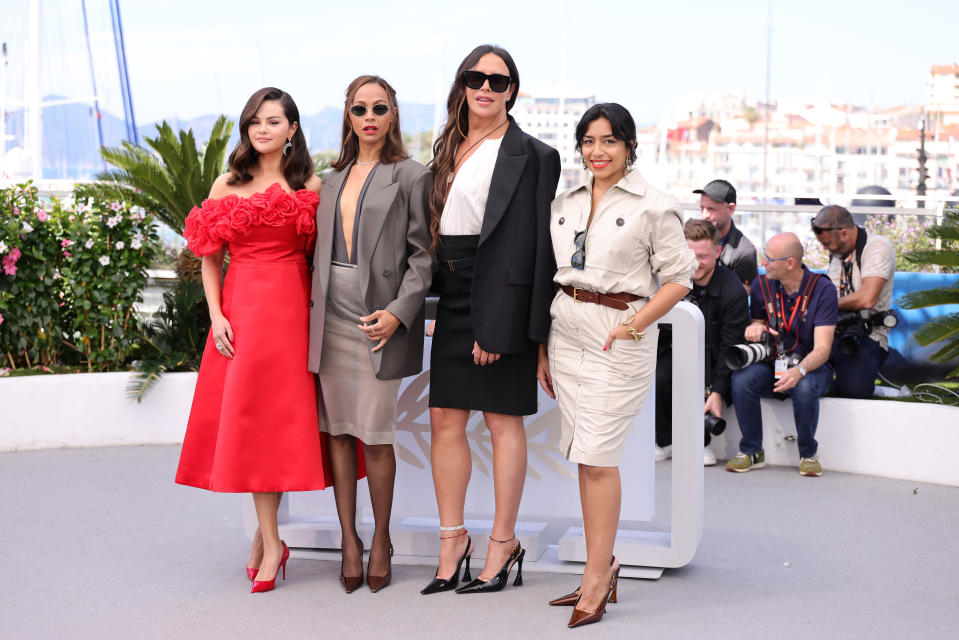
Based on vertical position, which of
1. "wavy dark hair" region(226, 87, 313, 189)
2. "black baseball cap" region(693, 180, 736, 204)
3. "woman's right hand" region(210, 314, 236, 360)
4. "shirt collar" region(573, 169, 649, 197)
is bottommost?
"woman's right hand" region(210, 314, 236, 360)

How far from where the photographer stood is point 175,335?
24.2 feet

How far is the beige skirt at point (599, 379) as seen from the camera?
370cm

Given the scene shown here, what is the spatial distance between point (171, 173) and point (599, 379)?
18.3 ft

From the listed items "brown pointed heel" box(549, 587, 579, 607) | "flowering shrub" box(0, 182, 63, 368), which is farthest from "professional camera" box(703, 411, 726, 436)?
"flowering shrub" box(0, 182, 63, 368)

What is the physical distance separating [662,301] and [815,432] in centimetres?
300

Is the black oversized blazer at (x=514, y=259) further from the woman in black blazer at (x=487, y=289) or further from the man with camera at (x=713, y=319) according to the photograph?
the man with camera at (x=713, y=319)

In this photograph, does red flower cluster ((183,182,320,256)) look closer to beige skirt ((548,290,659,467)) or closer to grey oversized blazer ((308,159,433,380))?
grey oversized blazer ((308,159,433,380))

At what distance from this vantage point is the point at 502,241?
3816mm

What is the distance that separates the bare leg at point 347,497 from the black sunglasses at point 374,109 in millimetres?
1229

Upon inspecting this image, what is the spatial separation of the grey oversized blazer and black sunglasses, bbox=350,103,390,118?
198 millimetres

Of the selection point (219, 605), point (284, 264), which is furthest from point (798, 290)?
point (219, 605)

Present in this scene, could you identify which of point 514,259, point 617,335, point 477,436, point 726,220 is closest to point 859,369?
point 726,220

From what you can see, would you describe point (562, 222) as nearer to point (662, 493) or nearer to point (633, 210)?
point (633, 210)

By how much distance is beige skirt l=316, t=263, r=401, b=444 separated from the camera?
403 centimetres
